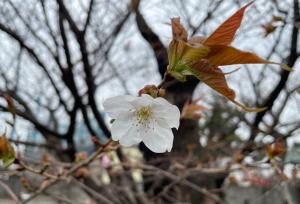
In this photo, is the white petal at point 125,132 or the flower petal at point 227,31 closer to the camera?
the flower petal at point 227,31

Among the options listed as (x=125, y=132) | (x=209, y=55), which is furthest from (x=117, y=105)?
(x=209, y=55)

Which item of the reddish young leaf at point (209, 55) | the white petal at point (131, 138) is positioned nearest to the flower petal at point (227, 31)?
the reddish young leaf at point (209, 55)

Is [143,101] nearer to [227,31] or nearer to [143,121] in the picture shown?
[143,121]

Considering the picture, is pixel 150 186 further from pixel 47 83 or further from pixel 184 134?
pixel 47 83

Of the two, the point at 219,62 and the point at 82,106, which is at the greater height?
the point at 219,62

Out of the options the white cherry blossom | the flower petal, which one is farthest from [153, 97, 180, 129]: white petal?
the flower petal

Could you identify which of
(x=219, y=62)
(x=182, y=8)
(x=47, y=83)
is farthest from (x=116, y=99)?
(x=47, y=83)

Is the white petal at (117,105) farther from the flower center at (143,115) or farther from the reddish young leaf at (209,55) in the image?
the reddish young leaf at (209,55)
